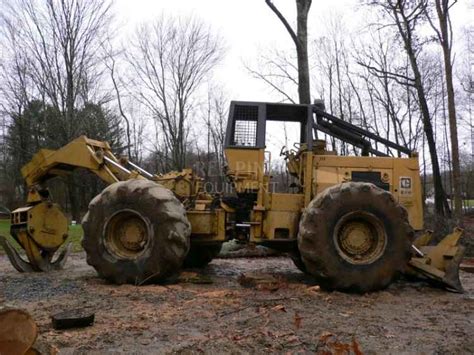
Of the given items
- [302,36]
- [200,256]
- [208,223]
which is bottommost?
[200,256]

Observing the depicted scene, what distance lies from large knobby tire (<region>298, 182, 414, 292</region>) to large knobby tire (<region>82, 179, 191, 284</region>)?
1914mm

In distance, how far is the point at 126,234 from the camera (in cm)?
822

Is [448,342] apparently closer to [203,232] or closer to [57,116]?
[203,232]

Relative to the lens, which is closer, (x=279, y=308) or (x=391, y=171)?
(x=279, y=308)

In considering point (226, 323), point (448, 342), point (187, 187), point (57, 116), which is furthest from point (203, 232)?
point (57, 116)

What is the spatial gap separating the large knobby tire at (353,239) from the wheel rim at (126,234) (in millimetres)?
2445

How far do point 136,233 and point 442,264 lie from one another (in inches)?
186

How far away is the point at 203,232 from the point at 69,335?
3846mm

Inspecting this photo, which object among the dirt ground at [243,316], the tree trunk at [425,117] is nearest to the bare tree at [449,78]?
the tree trunk at [425,117]

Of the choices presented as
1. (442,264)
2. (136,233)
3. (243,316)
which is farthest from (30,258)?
(442,264)

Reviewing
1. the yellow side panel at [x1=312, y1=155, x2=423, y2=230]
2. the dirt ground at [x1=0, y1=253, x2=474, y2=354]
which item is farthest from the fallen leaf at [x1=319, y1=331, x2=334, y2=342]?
the yellow side panel at [x1=312, y1=155, x2=423, y2=230]

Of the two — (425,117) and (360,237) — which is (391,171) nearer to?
(360,237)

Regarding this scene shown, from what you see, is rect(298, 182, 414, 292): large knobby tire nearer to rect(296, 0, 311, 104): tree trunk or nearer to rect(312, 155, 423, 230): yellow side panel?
rect(312, 155, 423, 230): yellow side panel

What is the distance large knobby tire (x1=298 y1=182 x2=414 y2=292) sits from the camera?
7.28m
